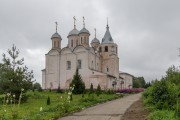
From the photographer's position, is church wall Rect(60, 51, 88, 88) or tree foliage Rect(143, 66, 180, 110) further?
church wall Rect(60, 51, 88, 88)

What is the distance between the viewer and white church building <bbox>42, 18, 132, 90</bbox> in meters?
53.6

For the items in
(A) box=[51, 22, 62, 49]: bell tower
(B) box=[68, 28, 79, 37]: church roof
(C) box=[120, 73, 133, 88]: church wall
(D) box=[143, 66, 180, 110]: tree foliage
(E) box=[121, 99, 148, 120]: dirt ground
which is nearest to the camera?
(E) box=[121, 99, 148, 120]: dirt ground

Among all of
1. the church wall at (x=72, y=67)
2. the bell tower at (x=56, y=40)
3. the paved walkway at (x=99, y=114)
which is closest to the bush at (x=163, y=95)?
the paved walkway at (x=99, y=114)

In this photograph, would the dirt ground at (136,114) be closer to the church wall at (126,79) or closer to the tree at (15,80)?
the tree at (15,80)

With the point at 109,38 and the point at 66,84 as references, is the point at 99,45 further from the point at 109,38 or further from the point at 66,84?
the point at 66,84

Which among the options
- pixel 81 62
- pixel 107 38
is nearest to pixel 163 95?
pixel 81 62

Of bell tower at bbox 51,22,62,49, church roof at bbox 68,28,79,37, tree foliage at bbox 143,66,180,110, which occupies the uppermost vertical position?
church roof at bbox 68,28,79,37

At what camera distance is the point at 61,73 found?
55.5 metres

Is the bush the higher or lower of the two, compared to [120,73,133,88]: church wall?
lower

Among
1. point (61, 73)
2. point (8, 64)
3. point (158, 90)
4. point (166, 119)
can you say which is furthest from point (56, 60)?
point (166, 119)

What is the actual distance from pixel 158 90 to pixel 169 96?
1.05 meters

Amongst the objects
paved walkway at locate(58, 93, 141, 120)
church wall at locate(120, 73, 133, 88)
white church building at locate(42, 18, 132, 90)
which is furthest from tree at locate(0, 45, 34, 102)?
church wall at locate(120, 73, 133, 88)

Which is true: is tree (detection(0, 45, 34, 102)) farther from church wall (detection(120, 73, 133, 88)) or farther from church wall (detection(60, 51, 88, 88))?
church wall (detection(120, 73, 133, 88))

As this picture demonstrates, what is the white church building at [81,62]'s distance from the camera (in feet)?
176
